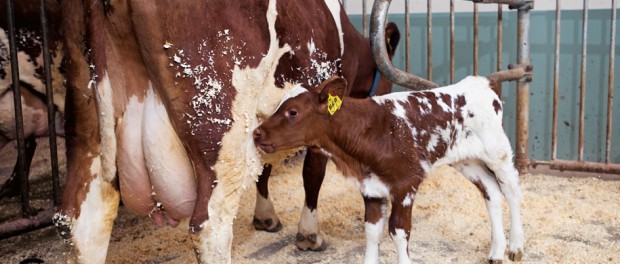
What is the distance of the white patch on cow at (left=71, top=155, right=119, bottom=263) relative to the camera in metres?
2.36

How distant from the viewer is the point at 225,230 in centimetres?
232

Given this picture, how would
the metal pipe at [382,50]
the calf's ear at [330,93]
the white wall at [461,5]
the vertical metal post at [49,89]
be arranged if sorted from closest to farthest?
the calf's ear at [330,93] → the vertical metal post at [49,89] → the metal pipe at [382,50] → the white wall at [461,5]

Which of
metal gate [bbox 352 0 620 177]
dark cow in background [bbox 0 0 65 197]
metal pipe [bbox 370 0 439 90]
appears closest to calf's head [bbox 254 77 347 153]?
metal pipe [bbox 370 0 439 90]

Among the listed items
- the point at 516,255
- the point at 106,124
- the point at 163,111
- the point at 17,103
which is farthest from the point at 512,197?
the point at 17,103

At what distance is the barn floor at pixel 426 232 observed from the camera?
3.23 metres

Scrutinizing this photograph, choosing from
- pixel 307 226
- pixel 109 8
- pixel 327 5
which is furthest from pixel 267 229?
pixel 109 8

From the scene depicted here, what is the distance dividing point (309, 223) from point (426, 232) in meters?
0.71

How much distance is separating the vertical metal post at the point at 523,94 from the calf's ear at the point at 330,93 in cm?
256

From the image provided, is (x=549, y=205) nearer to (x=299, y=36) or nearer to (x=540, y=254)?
(x=540, y=254)

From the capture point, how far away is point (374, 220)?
273 centimetres

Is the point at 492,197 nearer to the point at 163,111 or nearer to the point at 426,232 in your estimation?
the point at 426,232

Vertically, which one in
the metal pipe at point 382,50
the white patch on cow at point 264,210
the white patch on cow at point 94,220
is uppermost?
the metal pipe at point 382,50

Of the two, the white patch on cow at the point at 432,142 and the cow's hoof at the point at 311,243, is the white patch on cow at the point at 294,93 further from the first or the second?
the cow's hoof at the point at 311,243

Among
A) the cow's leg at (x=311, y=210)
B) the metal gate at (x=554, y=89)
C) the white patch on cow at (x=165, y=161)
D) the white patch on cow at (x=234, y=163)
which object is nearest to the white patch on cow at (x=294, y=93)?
the white patch on cow at (x=234, y=163)
